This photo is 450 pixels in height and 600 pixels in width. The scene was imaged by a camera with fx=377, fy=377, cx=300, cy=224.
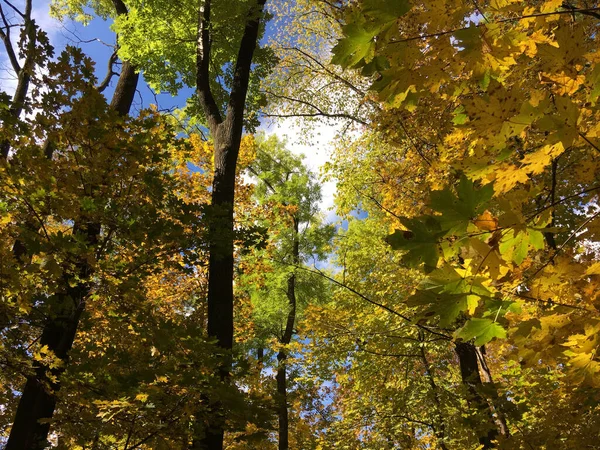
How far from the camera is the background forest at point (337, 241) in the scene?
1.15 metres

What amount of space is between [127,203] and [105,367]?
58.3 inches

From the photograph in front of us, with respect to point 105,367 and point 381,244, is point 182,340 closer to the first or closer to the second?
point 105,367

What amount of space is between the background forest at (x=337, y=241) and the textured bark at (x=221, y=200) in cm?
3

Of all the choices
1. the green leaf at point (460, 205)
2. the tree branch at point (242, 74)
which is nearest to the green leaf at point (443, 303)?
the green leaf at point (460, 205)

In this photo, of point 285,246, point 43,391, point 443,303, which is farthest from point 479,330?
point 285,246

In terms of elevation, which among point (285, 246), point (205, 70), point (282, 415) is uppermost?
point (285, 246)

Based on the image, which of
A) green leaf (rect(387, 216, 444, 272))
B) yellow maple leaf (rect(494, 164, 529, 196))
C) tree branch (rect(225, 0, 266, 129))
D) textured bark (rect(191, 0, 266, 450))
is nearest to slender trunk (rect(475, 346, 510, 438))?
textured bark (rect(191, 0, 266, 450))

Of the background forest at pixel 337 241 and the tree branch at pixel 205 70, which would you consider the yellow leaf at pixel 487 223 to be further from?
the tree branch at pixel 205 70

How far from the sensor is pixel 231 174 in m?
5.06

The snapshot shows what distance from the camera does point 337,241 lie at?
9.89 metres

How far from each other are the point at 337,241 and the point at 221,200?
216 inches

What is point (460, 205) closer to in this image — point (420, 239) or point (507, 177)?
point (420, 239)

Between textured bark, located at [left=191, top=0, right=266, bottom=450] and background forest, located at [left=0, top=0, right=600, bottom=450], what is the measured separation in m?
0.03

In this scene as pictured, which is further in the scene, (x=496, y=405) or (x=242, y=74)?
(x=242, y=74)
